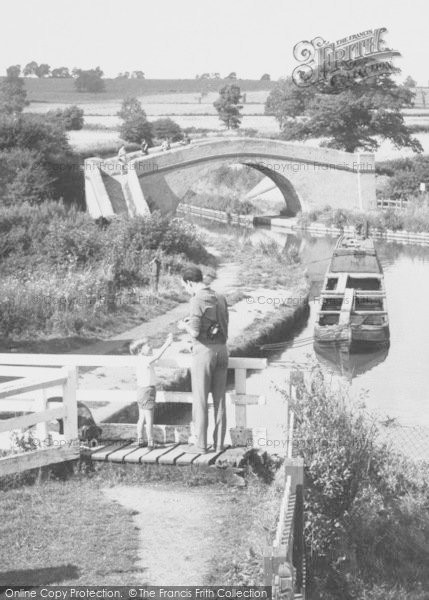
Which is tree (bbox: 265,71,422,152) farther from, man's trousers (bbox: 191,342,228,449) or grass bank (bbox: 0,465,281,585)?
grass bank (bbox: 0,465,281,585)

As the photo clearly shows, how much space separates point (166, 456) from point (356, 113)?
51201 mm

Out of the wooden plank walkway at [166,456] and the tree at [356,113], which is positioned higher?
the tree at [356,113]

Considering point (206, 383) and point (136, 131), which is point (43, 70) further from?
point (206, 383)

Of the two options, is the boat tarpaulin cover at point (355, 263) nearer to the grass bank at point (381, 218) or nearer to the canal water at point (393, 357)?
the canal water at point (393, 357)

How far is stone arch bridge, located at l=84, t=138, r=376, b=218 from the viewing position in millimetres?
41281

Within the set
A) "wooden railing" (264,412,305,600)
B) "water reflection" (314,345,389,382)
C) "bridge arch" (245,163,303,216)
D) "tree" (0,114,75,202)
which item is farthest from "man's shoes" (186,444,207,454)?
"bridge arch" (245,163,303,216)

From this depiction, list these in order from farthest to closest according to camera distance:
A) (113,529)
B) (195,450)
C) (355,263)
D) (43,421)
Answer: (355,263) → (195,450) → (43,421) → (113,529)

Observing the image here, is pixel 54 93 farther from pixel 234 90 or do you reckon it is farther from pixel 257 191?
pixel 257 191

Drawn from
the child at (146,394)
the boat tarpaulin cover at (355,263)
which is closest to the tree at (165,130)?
Result: the boat tarpaulin cover at (355,263)

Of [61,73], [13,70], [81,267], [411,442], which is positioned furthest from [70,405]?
[61,73]

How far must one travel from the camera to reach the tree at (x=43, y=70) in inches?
6225

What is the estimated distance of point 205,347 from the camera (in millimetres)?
9125

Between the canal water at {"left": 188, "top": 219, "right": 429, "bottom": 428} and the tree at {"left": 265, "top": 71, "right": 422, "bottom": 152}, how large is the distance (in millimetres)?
21022

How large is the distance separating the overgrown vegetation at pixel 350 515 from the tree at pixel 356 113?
48.7m
